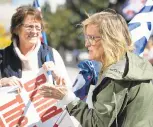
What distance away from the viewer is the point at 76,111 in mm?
2150

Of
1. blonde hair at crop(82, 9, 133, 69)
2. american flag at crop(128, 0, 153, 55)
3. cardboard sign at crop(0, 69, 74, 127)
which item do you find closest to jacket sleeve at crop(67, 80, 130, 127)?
blonde hair at crop(82, 9, 133, 69)

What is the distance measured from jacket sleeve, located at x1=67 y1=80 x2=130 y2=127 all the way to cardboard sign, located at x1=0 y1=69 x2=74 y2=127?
2.10ft

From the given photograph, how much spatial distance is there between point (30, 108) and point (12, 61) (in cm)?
34

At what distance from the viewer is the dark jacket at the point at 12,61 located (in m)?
2.89

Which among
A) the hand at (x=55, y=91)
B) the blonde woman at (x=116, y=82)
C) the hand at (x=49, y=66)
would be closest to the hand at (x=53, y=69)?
the hand at (x=49, y=66)

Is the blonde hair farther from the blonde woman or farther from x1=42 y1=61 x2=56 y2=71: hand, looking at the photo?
x1=42 y1=61 x2=56 y2=71: hand

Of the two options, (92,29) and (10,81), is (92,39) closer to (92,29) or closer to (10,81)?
(92,29)

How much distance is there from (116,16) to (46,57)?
87 centimetres

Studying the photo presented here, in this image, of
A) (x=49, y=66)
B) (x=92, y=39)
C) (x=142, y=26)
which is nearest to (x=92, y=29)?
(x=92, y=39)

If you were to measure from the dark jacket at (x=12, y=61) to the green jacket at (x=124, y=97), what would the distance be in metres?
0.88

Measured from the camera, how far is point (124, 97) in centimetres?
204

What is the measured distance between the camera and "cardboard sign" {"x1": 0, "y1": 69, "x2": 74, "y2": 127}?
272 cm

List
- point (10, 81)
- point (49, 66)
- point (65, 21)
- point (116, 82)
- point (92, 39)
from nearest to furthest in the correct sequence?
1. point (116, 82)
2. point (92, 39)
3. point (10, 81)
4. point (49, 66)
5. point (65, 21)

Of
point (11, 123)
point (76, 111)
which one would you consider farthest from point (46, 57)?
point (76, 111)
